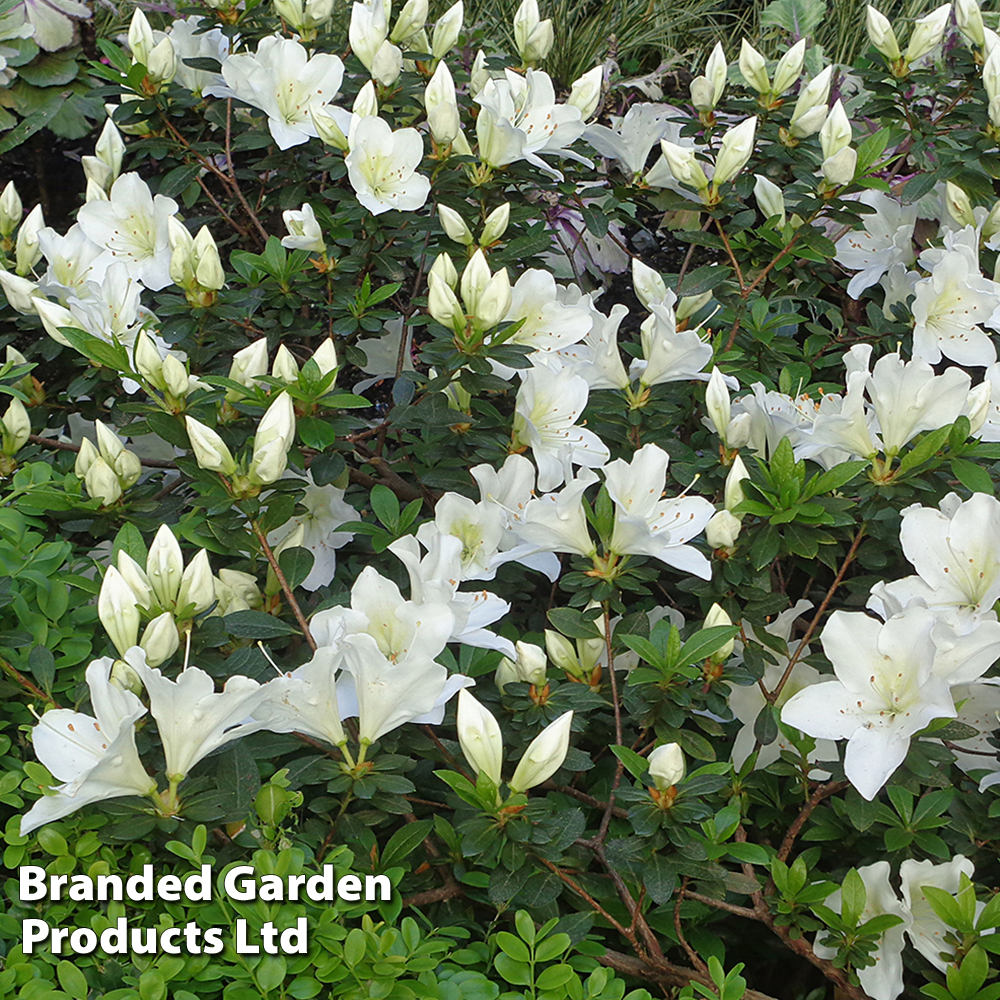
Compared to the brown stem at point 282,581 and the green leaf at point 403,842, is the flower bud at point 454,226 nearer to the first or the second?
the brown stem at point 282,581

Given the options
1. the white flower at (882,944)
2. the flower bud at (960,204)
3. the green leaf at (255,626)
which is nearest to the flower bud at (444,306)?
the green leaf at (255,626)

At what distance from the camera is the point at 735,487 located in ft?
5.25

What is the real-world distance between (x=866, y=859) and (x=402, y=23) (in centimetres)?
191

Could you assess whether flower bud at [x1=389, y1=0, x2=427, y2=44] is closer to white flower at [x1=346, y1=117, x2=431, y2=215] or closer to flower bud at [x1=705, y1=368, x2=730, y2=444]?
white flower at [x1=346, y1=117, x2=431, y2=215]

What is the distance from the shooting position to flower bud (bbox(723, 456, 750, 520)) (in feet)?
5.25

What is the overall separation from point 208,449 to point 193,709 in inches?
15.4

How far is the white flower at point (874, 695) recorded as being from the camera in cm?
130

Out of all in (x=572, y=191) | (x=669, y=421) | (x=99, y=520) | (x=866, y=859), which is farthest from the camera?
(x=572, y=191)

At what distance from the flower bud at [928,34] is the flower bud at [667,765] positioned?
1.80m

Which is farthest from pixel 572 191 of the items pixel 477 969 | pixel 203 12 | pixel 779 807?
pixel 477 969

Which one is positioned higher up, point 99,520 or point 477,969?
point 99,520

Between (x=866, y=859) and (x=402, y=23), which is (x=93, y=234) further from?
(x=866, y=859)

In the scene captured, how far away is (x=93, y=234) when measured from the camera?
7.12ft

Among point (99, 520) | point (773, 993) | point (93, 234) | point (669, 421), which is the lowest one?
point (773, 993)
